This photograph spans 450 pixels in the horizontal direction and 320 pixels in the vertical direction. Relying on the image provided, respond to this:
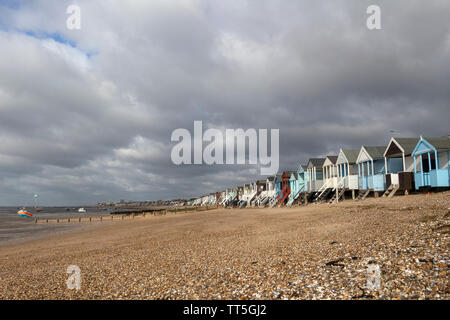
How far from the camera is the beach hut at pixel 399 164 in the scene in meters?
24.0

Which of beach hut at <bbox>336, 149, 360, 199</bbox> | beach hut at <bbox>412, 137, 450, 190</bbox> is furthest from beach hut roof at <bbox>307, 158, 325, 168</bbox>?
beach hut at <bbox>412, 137, 450, 190</bbox>

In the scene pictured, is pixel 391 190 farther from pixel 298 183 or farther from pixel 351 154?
pixel 298 183

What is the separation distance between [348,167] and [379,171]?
388 centimetres

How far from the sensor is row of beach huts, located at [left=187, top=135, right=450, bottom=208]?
22166mm

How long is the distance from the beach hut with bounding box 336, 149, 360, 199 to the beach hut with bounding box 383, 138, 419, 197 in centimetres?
413

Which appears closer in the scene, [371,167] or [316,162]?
[371,167]

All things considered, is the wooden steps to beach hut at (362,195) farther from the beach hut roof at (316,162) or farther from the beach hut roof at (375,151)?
the beach hut roof at (316,162)

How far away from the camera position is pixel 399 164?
2794 cm

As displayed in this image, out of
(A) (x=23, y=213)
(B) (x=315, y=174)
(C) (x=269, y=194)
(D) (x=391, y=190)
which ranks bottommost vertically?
(A) (x=23, y=213)

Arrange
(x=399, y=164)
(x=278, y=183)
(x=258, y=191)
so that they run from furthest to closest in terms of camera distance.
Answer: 1. (x=258, y=191)
2. (x=278, y=183)
3. (x=399, y=164)
